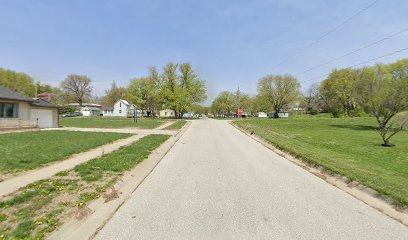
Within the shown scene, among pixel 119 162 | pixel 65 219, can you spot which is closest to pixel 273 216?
pixel 65 219

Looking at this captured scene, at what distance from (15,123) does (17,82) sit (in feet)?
182

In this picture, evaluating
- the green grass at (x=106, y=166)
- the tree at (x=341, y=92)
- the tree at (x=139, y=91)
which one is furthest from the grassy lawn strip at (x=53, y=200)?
the tree at (x=139, y=91)

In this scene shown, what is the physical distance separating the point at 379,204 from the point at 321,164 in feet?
11.4

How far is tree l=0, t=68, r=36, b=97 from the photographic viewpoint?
61.3m

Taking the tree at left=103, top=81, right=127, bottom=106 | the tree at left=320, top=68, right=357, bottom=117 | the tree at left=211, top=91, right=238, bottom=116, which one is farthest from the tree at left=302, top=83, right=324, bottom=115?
the tree at left=103, top=81, right=127, bottom=106

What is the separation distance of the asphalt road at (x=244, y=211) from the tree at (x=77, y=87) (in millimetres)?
94121

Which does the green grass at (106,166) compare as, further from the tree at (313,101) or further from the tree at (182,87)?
the tree at (313,101)

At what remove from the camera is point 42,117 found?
1027 inches

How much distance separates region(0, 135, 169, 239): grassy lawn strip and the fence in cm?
2018

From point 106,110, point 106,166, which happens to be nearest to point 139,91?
point 106,110

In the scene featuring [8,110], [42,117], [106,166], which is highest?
[8,110]

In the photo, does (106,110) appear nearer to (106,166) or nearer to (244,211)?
(106,166)

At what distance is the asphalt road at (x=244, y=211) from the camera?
3656mm

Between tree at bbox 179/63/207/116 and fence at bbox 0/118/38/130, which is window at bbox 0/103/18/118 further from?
tree at bbox 179/63/207/116
